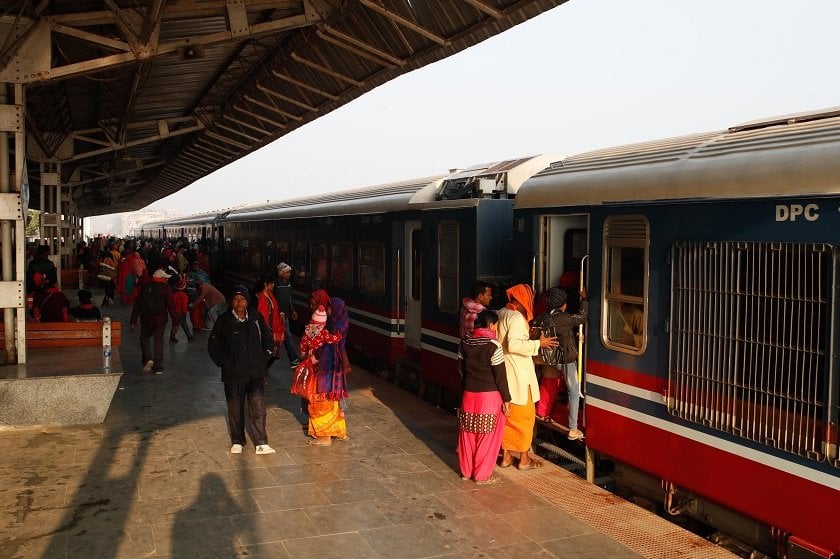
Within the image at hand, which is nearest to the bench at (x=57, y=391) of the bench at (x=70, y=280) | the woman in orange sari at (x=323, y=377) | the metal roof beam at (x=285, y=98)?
the woman in orange sari at (x=323, y=377)

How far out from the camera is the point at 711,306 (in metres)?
5.32

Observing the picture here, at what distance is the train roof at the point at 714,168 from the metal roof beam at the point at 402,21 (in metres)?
3.09

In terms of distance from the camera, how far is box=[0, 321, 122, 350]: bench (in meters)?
9.95

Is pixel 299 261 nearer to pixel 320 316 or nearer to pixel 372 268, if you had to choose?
pixel 372 268

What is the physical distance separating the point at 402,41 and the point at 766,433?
731cm

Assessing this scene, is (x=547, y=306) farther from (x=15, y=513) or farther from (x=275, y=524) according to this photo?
(x=15, y=513)

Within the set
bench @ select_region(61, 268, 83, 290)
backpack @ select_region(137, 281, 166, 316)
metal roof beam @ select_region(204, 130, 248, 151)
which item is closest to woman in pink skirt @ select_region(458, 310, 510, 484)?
backpack @ select_region(137, 281, 166, 316)

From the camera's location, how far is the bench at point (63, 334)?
995cm

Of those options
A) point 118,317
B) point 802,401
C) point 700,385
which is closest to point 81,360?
point 700,385

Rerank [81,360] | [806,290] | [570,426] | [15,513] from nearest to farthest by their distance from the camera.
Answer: [806,290] → [15,513] → [570,426] → [81,360]

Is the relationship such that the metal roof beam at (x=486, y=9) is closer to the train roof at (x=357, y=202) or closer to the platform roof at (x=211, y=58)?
the platform roof at (x=211, y=58)

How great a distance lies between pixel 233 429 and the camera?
24.8 ft

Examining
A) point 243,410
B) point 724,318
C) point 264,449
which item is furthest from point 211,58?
point 724,318

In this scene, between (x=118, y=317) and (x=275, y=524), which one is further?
(x=118, y=317)
